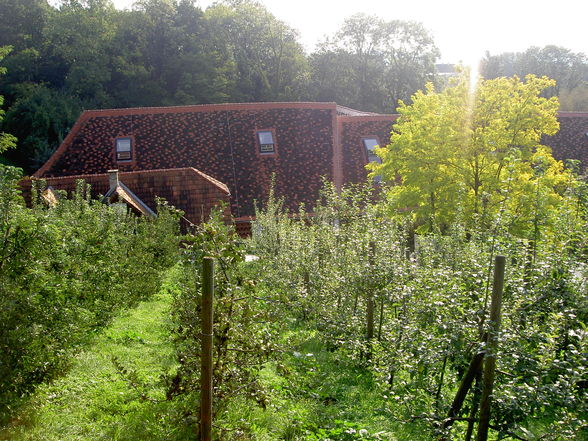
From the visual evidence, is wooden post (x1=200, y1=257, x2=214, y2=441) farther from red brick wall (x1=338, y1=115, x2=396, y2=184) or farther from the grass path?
red brick wall (x1=338, y1=115, x2=396, y2=184)

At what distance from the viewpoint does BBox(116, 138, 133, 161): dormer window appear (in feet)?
93.8

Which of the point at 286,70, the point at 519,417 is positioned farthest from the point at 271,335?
the point at 286,70

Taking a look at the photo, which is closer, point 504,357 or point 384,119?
point 504,357

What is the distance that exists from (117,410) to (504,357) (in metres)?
3.89

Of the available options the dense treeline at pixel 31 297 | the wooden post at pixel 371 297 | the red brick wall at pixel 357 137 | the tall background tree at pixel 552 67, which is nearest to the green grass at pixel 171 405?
the dense treeline at pixel 31 297

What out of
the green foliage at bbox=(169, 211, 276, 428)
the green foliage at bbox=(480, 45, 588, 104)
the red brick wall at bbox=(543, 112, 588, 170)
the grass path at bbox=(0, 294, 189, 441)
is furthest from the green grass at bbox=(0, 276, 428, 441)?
the green foliage at bbox=(480, 45, 588, 104)

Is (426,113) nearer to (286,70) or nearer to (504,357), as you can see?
(504,357)

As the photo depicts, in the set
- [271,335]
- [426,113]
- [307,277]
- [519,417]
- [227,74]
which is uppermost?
[227,74]

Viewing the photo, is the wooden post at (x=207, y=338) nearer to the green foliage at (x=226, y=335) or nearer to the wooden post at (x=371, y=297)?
the green foliage at (x=226, y=335)

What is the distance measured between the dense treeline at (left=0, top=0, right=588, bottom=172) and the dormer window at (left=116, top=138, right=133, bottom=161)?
43.0 feet

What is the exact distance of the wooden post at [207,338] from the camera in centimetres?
401

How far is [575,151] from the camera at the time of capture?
107 ft

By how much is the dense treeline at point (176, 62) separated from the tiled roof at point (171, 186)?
18358 mm

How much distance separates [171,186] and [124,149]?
6454 mm
